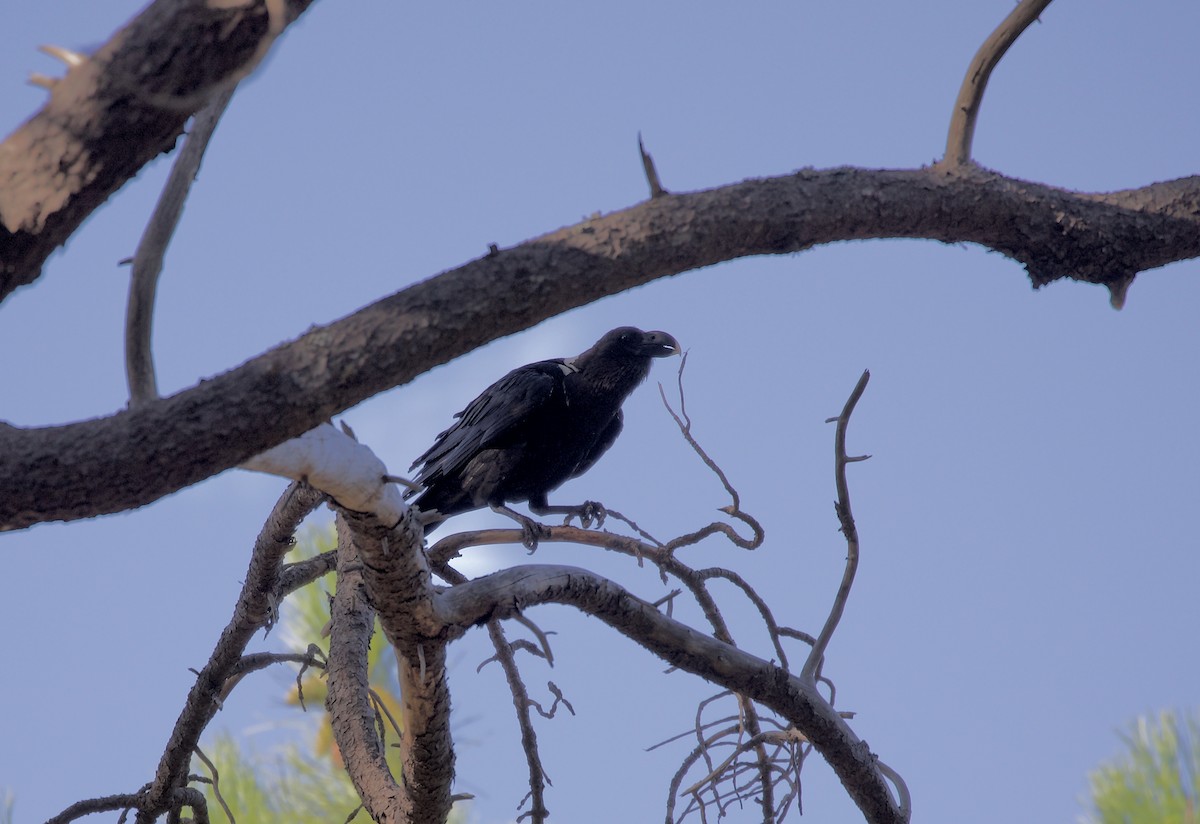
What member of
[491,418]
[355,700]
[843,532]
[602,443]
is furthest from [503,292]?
[602,443]

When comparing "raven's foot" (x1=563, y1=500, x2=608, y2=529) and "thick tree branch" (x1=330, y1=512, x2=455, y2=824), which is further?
"raven's foot" (x1=563, y1=500, x2=608, y2=529)

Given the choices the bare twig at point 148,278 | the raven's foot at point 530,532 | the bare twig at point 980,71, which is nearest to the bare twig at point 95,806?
the raven's foot at point 530,532

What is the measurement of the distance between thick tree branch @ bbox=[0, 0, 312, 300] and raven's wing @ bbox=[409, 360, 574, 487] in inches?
112

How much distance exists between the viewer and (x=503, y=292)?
6.90 feet

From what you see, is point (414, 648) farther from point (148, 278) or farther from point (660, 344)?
point (660, 344)

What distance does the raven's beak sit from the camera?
5203 millimetres

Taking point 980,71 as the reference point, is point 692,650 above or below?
below

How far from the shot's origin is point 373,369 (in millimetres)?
2008

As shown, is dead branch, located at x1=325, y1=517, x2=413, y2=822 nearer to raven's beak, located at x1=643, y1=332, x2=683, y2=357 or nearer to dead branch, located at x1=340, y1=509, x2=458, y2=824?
dead branch, located at x1=340, y1=509, x2=458, y2=824

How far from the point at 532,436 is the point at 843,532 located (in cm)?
216

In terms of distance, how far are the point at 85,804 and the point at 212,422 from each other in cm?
254

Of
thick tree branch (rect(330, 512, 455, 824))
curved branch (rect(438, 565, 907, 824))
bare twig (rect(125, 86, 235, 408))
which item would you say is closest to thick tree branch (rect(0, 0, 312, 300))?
bare twig (rect(125, 86, 235, 408))

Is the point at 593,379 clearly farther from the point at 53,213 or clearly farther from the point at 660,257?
the point at 53,213

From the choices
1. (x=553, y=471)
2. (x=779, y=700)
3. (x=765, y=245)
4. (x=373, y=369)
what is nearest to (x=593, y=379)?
(x=553, y=471)
